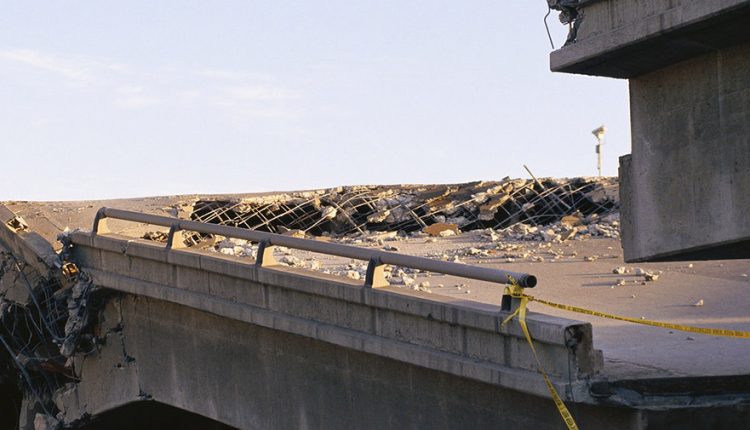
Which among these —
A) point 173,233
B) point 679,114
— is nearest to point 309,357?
point 173,233

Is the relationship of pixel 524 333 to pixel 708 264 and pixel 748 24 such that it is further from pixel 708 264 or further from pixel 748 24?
pixel 708 264

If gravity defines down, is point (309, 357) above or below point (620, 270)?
below

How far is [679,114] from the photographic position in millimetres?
9312

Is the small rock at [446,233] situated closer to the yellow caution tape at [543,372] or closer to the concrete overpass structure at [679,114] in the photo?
the concrete overpass structure at [679,114]

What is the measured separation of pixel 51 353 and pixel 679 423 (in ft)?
36.2

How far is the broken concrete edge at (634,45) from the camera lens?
8.34 meters

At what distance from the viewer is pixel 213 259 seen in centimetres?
1191

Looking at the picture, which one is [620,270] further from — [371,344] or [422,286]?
[371,344]

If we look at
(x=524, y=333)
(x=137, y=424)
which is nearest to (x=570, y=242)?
(x=137, y=424)

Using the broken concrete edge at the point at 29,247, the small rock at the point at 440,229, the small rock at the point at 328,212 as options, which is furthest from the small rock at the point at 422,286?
the small rock at the point at 328,212

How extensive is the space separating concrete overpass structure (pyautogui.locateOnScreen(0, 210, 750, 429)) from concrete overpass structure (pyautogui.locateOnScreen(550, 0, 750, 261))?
1.96m

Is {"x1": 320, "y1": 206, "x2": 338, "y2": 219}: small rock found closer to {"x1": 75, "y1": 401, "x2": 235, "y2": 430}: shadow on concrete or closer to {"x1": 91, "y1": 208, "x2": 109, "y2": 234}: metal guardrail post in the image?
{"x1": 75, "y1": 401, "x2": 235, "y2": 430}: shadow on concrete

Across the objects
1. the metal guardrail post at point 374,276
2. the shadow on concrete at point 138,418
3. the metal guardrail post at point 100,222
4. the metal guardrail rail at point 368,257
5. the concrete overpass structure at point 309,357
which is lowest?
the shadow on concrete at point 138,418

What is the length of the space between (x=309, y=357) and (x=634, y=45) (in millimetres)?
4104
